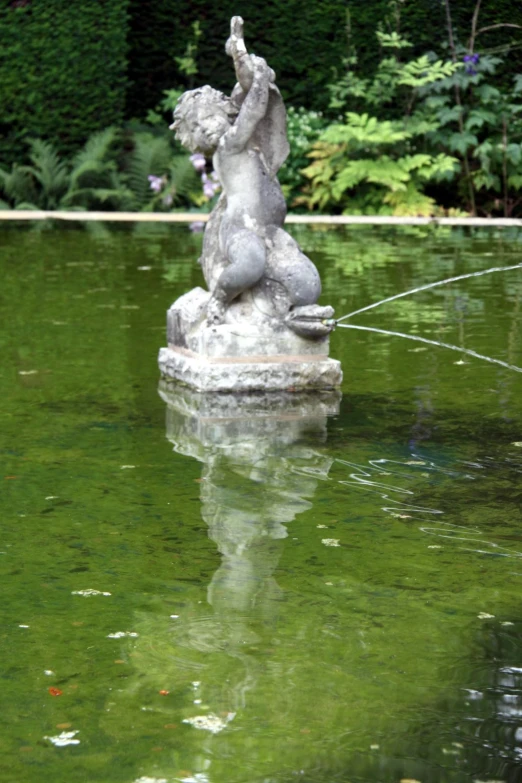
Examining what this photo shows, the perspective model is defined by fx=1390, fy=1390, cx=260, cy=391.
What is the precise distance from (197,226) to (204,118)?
8078 millimetres

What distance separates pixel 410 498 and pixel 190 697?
6.61 feet

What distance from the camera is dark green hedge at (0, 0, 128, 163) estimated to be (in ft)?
56.3

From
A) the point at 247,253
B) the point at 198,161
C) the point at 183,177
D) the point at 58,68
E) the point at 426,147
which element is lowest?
the point at 247,253

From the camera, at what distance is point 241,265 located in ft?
23.6

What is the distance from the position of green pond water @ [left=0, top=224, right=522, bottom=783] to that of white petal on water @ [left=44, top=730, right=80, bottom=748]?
11 millimetres

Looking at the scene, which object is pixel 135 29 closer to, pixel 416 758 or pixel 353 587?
pixel 353 587

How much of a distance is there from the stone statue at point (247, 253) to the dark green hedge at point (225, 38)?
35.5ft

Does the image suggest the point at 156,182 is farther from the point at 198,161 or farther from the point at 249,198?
the point at 249,198

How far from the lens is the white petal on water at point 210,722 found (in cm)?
346

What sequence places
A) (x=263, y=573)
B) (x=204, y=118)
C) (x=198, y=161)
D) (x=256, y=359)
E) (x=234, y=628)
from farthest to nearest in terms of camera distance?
1. (x=198, y=161)
2. (x=204, y=118)
3. (x=256, y=359)
4. (x=263, y=573)
5. (x=234, y=628)

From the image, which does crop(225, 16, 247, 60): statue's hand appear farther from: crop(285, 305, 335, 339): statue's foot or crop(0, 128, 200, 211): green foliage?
crop(0, 128, 200, 211): green foliage

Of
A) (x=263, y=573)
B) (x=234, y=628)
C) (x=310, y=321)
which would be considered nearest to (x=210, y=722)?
(x=234, y=628)

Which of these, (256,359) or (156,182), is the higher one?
(156,182)

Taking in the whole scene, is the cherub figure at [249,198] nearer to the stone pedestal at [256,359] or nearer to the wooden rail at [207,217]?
the stone pedestal at [256,359]
